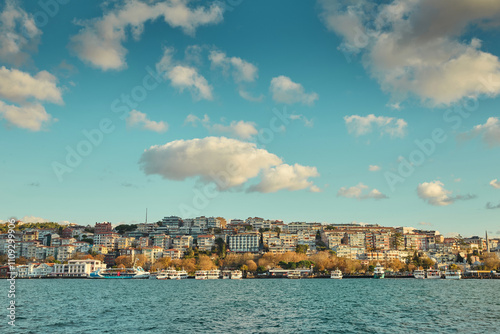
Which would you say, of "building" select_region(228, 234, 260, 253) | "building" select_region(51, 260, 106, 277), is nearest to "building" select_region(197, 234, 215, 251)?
"building" select_region(228, 234, 260, 253)

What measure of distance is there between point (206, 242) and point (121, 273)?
3765 cm

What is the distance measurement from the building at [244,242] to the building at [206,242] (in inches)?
260

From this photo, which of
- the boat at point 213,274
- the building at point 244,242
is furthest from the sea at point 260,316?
the building at point 244,242

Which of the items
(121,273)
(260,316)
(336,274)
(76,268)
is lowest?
(121,273)

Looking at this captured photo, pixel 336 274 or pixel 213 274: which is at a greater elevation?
pixel 336 274

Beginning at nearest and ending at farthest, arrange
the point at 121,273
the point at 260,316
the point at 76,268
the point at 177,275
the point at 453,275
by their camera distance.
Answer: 1. the point at 260,316
2. the point at 453,275
3. the point at 177,275
4. the point at 121,273
5. the point at 76,268

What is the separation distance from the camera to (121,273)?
414 feet

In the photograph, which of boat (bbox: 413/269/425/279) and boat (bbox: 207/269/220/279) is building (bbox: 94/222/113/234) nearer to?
boat (bbox: 207/269/220/279)

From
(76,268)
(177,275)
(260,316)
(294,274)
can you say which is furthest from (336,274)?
(260,316)

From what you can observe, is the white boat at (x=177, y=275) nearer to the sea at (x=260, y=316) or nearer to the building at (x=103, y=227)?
the building at (x=103, y=227)

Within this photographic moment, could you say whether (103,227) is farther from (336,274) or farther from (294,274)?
(336,274)

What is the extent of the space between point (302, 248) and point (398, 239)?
144ft

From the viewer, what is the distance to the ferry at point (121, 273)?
12369 cm

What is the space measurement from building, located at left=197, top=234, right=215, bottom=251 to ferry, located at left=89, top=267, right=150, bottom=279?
31553 mm
